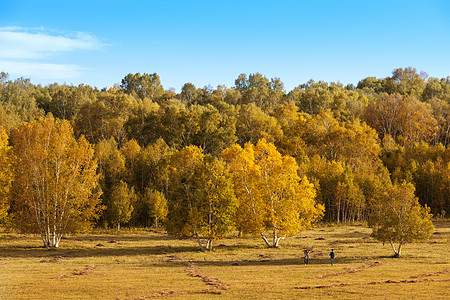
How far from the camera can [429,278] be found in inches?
1265

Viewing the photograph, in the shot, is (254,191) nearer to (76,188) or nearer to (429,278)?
(76,188)

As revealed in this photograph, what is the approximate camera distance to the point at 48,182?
56.2 metres

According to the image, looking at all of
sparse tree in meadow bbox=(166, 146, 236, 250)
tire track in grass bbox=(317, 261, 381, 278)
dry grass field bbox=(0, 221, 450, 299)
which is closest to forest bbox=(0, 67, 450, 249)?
sparse tree in meadow bbox=(166, 146, 236, 250)

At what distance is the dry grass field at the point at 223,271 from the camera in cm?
2759

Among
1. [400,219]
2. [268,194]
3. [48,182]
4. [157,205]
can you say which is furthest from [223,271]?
[157,205]

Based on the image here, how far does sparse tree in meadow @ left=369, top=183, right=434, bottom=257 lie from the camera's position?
47.1 metres

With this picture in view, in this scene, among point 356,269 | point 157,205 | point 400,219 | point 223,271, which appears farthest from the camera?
point 157,205

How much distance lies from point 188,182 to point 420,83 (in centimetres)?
17091

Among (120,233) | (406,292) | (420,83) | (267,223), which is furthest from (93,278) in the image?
(420,83)

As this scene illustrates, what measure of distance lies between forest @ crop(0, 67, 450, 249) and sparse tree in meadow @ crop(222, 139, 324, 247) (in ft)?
0.52

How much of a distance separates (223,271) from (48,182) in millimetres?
30833

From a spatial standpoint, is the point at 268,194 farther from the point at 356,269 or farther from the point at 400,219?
the point at 356,269

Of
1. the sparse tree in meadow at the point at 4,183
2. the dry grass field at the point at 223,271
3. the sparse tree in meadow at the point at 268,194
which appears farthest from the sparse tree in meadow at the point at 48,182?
the sparse tree in meadow at the point at 268,194

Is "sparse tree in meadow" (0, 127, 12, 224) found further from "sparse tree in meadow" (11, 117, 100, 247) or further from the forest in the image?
"sparse tree in meadow" (11, 117, 100, 247)
